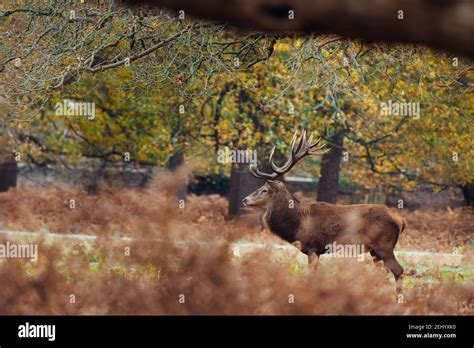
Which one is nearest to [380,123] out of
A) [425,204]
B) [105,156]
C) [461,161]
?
[461,161]

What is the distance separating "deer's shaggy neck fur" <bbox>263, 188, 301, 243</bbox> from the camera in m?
12.9

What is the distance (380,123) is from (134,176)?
391 inches

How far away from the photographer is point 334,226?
12.6 m

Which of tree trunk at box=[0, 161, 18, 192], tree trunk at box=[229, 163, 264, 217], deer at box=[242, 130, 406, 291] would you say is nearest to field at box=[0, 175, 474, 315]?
deer at box=[242, 130, 406, 291]

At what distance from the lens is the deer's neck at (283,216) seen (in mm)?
12867

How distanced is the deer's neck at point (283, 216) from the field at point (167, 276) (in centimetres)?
157

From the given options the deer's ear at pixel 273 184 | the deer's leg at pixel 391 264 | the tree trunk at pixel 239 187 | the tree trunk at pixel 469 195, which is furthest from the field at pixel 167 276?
the tree trunk at pixel 469 195

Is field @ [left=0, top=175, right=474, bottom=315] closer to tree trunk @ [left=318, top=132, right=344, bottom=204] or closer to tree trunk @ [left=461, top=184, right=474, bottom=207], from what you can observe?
tree trunk @ [left=318, top=132, right=344, bottom=204]

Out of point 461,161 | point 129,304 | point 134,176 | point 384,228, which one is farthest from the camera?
point 134,176

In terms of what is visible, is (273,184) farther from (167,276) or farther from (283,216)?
(167,276)

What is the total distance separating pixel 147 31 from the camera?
553 inches

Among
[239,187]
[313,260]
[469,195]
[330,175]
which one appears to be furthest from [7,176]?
[313,260]

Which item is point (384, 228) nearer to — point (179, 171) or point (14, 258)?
point (179, 171)
